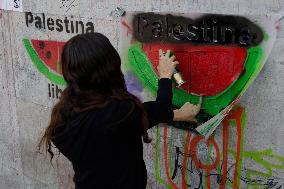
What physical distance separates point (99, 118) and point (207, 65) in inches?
33.8

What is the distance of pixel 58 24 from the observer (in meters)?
3.49

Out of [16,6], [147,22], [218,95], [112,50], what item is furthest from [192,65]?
[16,6]

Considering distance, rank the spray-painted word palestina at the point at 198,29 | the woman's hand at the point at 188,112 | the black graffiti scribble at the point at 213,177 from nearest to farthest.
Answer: the spray-painted word palestina at the point at 198,29
the black graffiti scribble at the point at 213,177
the woman's hand at the point at 188,112

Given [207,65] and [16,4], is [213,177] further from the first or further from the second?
[16,4]

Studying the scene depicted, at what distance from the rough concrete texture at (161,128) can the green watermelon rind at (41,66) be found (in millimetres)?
59

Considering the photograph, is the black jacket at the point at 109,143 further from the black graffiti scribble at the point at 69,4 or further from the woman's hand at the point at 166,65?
the black graffiti scribble at the point at 69,4

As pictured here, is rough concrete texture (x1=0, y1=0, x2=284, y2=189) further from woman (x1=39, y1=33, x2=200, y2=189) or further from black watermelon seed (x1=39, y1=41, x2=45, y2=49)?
woman (x1=39, y1=33, x2=200, y2=189)

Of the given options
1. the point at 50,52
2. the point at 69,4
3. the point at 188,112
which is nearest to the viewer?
the point at 188,112

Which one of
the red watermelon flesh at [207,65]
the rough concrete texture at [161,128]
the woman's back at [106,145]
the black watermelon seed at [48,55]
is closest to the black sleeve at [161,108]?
the woman's back at [106,145]

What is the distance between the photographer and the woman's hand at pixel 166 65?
2689 millimetres

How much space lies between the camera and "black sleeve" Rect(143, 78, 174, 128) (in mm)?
2369

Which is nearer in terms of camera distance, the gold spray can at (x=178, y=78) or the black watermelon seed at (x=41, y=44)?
the gold spray can at (x=178, y=78)

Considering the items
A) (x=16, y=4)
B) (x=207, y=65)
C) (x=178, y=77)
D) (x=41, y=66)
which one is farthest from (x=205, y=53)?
(x=16, y=4)

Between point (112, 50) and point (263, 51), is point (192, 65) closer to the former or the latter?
point (263, 51)
